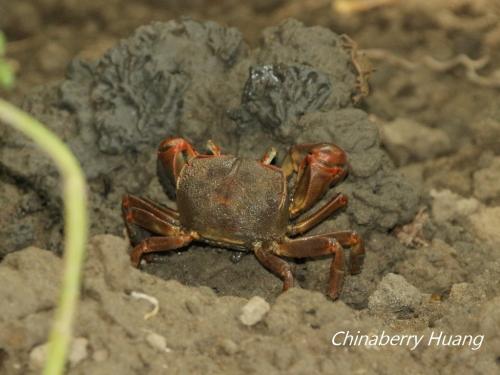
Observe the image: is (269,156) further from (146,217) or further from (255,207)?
(146,217)

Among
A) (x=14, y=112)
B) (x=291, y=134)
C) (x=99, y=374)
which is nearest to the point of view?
(x=14, y=112)

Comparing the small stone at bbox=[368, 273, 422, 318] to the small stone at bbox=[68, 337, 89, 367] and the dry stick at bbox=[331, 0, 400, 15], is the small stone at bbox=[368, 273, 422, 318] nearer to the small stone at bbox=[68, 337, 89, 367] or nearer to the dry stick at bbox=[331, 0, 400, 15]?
the small stone at bbox=[68, 337, 89, 367]

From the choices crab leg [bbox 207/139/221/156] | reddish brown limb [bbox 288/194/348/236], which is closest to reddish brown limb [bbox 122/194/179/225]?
crab leg [bbox 207/139/221/156]

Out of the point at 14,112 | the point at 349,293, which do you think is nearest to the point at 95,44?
the point at 349,293

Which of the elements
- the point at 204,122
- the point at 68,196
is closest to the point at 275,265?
the point at 204,122

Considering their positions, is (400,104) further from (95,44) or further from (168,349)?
(168,349)
